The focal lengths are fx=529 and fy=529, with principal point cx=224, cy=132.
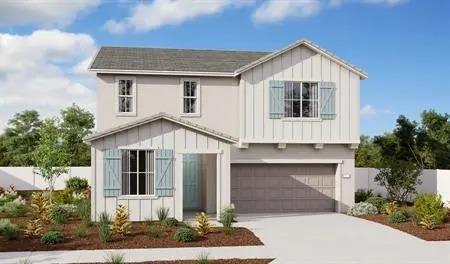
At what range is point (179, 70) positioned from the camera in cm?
2178

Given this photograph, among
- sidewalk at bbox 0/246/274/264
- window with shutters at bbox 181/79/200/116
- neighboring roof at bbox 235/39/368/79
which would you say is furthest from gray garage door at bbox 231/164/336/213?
sidewalk at bbox 0/246/274/264

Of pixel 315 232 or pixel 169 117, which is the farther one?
pixel 169 117

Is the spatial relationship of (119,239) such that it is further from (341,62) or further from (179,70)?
(341,62)

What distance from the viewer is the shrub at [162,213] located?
17.8 metres

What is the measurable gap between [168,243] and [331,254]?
172 inches

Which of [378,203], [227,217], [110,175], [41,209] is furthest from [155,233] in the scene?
[378,203]

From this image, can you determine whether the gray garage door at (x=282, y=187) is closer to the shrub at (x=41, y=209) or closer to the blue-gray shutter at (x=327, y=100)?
the blue-gray shutter at (x=327, y=100)

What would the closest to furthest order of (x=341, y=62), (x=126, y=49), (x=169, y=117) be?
(x=169, y=117), (x=341, y=62), (x=126, y=49)

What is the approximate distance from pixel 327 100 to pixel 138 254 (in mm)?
11836

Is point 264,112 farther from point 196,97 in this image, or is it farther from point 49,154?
point 49,154

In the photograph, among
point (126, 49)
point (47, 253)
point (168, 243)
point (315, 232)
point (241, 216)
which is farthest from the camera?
point (126, 49)

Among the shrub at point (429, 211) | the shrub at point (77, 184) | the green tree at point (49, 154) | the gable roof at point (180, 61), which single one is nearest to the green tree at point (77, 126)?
the shrub at point (77, 184)

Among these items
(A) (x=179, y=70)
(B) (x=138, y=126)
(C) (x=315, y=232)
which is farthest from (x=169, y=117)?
(C) (x=315, y=232)

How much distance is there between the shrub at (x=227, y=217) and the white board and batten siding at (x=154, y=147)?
2.58 feet
